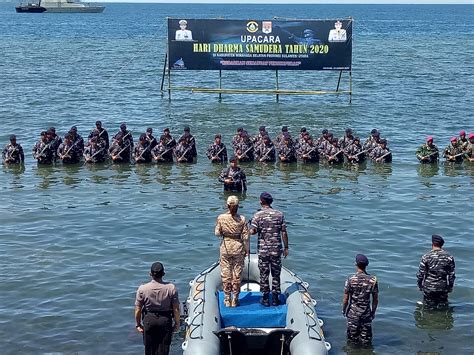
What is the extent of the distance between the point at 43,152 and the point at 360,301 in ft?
54.2

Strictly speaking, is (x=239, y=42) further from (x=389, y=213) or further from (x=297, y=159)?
(x=389, y=213)

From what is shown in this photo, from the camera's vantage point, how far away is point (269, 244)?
12906 mm

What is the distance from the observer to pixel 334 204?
22.3 metres

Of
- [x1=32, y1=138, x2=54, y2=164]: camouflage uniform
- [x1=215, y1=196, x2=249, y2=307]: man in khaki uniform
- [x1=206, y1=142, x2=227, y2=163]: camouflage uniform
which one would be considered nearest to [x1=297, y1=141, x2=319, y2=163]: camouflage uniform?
[x1=206, y1=142, x2=227, y2=163]: camouflage uniform

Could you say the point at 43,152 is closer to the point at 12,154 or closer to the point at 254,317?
the point at 12,154

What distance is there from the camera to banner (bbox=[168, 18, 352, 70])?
1359 inches

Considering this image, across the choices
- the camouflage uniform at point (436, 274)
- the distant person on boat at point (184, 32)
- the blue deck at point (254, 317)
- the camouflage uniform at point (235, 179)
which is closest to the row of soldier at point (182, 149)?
the camouflage uniform at point (235, 179)

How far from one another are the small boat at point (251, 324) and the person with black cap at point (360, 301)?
60 centimetres

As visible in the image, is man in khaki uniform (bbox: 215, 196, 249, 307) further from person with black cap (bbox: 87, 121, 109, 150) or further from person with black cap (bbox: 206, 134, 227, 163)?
person with black cap (bbox: 87, 121, 109, 150)

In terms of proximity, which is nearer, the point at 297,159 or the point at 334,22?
the point at 297,159

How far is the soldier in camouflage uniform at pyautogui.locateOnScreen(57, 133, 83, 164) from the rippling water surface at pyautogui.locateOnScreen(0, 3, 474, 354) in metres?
0.34

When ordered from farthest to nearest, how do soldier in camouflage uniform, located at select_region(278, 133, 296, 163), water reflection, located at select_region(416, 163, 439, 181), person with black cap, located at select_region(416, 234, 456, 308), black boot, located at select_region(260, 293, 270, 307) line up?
soldier in camouflage uniform, located at select_region(278, 133, 296, 163), water reflection, located at select_region(416, 163, 439, 181), person with black cap, located at select_region(416, 234, 456, 308), black boot, located at select_region(260, 293, 270, 307)

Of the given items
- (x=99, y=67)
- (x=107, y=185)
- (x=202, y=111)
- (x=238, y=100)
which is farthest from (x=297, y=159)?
(x=99, y=67)

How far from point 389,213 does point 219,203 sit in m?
4.90
